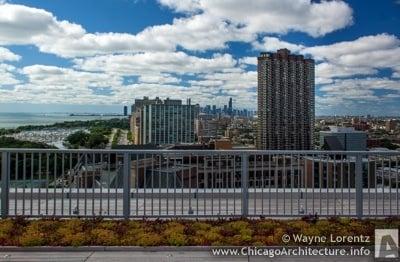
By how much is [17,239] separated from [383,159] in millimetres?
5707

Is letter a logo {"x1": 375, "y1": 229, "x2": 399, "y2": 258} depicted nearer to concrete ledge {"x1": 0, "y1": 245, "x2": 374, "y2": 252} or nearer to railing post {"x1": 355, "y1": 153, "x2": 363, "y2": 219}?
concrete ledge {"x1": 0, "y1": 245, "x2": 374, "y2": 252}

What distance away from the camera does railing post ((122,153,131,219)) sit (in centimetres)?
717

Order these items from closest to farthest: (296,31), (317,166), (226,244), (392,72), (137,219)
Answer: (226,244) < (137,219) < (317,166) < (392,72) < (296,31)

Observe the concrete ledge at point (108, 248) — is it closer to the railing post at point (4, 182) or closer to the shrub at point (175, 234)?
the shrub at point (175, 234)

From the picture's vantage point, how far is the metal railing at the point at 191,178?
285 inches

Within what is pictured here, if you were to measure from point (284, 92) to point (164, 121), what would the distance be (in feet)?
48.6

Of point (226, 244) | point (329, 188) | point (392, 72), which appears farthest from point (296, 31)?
point (226, 244)

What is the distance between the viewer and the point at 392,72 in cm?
3188

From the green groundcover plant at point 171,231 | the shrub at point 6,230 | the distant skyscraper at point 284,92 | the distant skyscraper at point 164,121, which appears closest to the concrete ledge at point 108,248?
the green groundcover plant at point 171,231

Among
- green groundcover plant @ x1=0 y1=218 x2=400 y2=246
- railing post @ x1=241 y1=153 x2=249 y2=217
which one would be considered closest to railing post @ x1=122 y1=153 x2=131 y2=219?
green groundcover plant @ x1=0 y1=218 x2=400 y2=246

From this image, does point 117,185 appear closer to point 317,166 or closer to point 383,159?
point 317,166

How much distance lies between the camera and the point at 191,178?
298 inches

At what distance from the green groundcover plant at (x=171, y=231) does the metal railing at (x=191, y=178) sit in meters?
0.42

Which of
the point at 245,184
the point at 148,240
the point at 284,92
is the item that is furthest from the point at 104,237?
the point at 284,92
